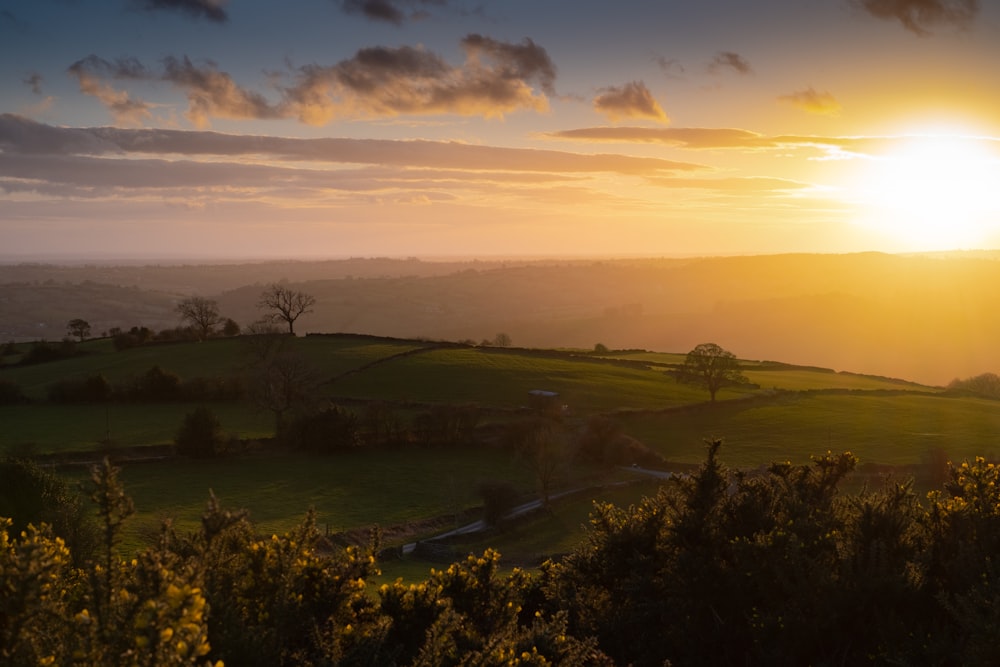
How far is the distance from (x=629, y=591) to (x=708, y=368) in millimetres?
67908

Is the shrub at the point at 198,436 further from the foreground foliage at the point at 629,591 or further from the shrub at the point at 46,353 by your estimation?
the shrub at the point at 46,353

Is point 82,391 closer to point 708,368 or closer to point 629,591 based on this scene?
point 708,368

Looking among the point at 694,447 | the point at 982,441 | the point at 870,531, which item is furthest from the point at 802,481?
the point at 982,441

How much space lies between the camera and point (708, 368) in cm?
8294

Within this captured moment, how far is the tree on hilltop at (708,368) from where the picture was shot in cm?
8275

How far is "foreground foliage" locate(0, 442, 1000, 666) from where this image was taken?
10.2 metres

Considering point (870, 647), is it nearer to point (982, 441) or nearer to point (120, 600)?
point (120, 600)

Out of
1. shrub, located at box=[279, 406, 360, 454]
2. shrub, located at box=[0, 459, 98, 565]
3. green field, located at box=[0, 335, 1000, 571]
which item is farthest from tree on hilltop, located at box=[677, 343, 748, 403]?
shrub, located at box=[0, 459, 98, 565]

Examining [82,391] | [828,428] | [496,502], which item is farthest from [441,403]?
[828,428]

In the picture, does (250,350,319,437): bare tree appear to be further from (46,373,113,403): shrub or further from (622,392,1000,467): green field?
(622,392,1000,467): green field

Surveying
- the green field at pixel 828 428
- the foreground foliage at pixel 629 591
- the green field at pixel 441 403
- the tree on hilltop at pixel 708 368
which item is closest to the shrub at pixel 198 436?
the green field at pixel 441 403

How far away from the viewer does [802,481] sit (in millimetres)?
20797

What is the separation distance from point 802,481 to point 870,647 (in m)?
6.23

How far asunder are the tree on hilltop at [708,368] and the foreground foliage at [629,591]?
6331cm
